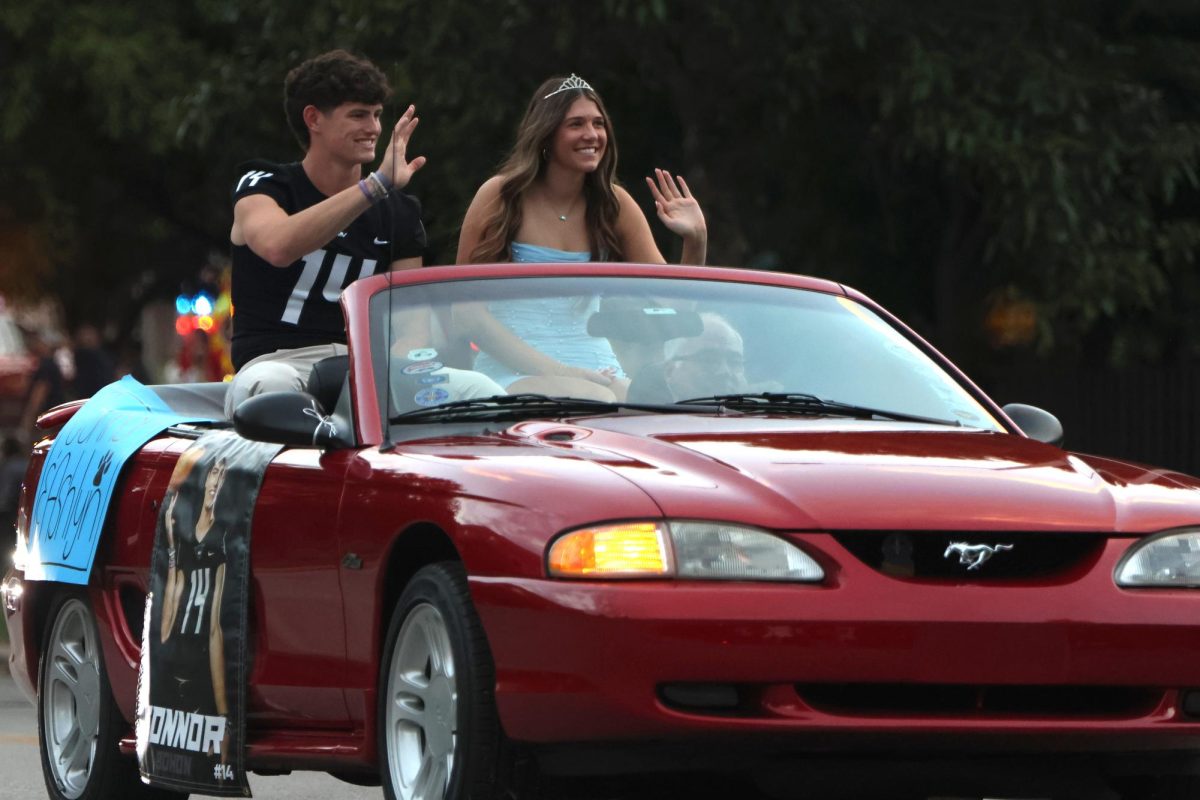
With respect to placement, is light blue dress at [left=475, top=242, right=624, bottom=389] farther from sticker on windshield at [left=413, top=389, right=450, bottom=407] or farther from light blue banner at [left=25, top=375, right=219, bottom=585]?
light blue banner at [left=25, top=375, right=219, bottom=585]

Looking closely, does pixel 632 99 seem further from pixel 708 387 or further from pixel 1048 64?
pixel 708 387

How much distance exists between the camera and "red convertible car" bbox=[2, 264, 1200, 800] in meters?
4.96

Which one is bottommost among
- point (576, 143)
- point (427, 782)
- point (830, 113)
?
point (427, 782)

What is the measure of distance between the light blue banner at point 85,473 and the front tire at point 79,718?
140mm

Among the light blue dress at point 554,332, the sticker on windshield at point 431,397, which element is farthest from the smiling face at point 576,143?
the sticker on windshield at point 431,397

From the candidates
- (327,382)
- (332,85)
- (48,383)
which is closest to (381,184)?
(327,382)

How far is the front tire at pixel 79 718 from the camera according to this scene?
285 inches

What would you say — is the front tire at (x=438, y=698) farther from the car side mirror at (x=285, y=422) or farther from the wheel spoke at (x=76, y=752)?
the wheel spoke at (x=76, y=752)

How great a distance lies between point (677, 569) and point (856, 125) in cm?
1702

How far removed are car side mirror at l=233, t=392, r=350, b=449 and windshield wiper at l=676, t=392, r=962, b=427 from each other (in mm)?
819

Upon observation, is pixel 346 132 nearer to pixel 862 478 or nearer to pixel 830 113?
pixel 862 478

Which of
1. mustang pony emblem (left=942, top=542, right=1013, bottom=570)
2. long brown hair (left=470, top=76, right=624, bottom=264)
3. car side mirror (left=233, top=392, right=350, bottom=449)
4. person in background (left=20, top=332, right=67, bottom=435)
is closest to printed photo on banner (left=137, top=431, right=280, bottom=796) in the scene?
car side mirror (left=233, top=392, right=350, bottom=449)

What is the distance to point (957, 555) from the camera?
5086 millimetres

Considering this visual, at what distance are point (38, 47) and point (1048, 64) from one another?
10.2 meters
